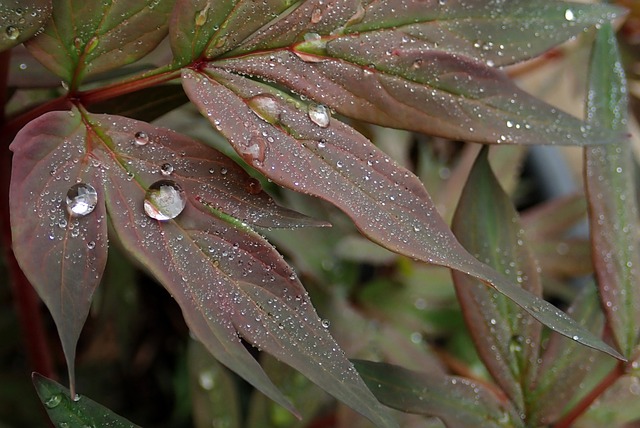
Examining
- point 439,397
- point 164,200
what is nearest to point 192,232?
point 164,200

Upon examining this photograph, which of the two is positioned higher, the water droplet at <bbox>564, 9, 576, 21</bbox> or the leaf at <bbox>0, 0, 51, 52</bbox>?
the leaf at <bbox>0, 0, 51, 52</bbox>

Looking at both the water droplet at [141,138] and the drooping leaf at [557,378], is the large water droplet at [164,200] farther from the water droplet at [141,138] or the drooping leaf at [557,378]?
the drooping leaf at [557,378]

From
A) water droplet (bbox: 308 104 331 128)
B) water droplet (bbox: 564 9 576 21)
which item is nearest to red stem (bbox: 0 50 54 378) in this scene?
water droplet (bbox: 308 104 331 128)

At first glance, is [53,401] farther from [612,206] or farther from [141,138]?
[612,206]

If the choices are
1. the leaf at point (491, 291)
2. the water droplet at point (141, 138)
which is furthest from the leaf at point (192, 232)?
the leaf at point (491, 291)

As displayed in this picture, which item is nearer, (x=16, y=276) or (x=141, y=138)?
(x=141, y=138)

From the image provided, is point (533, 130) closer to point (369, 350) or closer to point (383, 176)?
point (383, 176)

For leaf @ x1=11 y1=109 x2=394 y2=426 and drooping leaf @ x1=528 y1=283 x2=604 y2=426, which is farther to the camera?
drooping leaf @ x1=528 y1=283 x2=604 y2=426

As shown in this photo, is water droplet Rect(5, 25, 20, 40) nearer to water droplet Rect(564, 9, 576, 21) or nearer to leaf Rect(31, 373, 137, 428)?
leaf Rect(31, 373, 137, 428)
